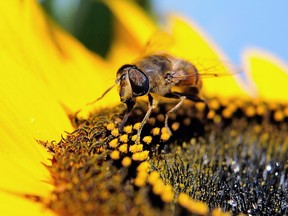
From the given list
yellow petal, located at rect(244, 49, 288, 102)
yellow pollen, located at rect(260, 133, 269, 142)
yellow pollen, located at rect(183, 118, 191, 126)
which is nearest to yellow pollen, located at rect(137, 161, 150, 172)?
yellow pollen, located at rect(183, 118, 191, 126)

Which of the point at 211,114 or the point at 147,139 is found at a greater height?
the point at 211,114

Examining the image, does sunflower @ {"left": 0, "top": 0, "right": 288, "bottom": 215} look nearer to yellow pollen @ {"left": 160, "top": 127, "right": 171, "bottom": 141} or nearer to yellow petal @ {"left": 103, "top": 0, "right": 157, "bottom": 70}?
yellow pollen @ {"left": 160, "top": 127, "right": 171, "bottom": 141}

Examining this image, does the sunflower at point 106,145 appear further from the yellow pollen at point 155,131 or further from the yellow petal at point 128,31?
the yellow petal at point 128,31

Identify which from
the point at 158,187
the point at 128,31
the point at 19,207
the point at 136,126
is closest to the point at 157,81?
the point at 136,126

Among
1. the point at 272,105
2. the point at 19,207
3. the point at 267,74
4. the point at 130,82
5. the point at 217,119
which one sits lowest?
the point at 19,207

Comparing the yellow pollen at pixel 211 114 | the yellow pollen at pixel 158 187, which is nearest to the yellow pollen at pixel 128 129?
the yellow pollen at pixel 158 187

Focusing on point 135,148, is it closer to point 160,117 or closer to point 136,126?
point 136,126

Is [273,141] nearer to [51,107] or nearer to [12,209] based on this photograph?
[51,107]
